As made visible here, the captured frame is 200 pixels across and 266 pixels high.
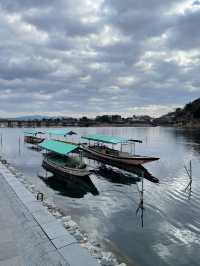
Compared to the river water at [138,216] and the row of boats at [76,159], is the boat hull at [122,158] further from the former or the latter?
the river water at [138,216]

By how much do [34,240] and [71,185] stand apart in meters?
17.1

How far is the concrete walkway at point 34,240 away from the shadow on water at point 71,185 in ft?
33.2

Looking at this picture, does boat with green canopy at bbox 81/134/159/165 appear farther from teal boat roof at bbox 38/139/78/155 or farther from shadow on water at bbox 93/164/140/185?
teal boat roof at bbox 38/139/78/155

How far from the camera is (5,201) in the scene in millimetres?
14195

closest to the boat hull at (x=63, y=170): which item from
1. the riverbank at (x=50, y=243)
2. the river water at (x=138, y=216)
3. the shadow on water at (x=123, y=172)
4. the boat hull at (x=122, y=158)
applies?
the river water at (x=138, y=216)

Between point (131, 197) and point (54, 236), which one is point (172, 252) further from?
point (131, 197)

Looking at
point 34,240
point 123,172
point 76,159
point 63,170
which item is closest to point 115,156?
point 123,172

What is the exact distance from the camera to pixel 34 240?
9570 millimetres

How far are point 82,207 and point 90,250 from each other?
9.40 m

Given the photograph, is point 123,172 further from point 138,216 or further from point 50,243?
point 50,243

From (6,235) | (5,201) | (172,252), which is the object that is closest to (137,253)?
(172,252)

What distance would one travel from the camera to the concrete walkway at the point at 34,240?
8.34 meters

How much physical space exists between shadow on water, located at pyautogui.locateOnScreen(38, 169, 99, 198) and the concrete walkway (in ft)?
33.2

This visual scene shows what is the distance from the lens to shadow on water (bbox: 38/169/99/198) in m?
23.7
